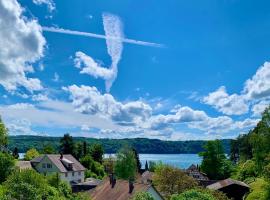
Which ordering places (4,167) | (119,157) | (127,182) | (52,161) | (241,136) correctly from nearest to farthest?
1. (127,182)
2. (4,167)
3. (52,161)
4. (119,157)
5. (241,136)

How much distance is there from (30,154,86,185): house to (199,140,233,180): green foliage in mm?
23174

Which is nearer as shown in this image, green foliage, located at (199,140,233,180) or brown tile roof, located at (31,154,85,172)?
brown tile roof, located at (31,154,85,172)

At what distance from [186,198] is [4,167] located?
1147 inches

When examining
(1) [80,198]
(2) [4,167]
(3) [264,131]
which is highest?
(3) [264,131]

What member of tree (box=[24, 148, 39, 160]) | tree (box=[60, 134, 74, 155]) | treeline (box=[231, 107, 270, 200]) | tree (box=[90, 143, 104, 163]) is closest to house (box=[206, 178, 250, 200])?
treeline (box=[231, 107, 270, 200])

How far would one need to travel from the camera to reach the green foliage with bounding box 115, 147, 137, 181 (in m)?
80.1

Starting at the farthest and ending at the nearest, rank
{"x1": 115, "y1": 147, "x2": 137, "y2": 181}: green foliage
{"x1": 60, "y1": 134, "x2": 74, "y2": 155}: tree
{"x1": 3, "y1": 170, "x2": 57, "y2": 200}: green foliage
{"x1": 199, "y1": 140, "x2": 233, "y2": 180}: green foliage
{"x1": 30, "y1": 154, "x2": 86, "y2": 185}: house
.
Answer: {"x1": 60, "y1": 134, "x2": 74, "y2": 155}: tree → {"x1": 115, "y1": 147, "x2": 137, "y2": 181}: green foliage → {"x1": 199, "y1": 140, "x2": 233, "y2": 180}: green foliage → {"x1": 30, "y1": 154, "x2": 86, "y2": 185}: house → {"x1": 3, "y1": 170, "x2": 57, "y2": 200}: green foliage

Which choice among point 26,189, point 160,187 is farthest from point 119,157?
point 26,189

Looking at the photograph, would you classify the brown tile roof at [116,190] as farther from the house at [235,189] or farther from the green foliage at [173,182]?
the house at [235,189]

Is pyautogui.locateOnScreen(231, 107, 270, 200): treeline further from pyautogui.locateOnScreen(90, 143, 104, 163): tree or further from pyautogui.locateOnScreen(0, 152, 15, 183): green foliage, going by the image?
pyautogui.locateOnScreen(90, 143, 104, 163): tree

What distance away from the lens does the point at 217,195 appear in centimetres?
3709

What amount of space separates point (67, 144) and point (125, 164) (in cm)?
1840

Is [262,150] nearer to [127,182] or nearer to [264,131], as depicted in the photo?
[264,131]

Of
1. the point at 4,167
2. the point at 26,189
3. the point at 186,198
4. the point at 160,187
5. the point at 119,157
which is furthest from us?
the point at 119,157
